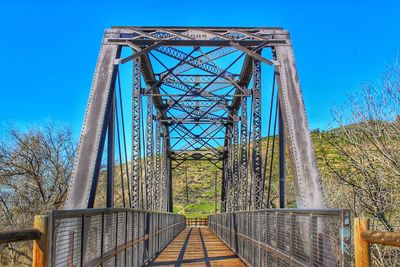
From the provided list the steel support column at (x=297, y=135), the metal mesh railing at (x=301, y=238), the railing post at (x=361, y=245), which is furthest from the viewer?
the steel support column at (x=297, y=135)

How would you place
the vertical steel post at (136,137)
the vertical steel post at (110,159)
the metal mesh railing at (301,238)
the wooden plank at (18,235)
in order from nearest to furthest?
the wooden plank at (18,235), the metal mesh railing at (301,238), the vertical steel post at (110,159), the vertical steel post at (136,137)

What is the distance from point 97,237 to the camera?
5.45 metres

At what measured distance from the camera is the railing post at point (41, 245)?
10.3ft

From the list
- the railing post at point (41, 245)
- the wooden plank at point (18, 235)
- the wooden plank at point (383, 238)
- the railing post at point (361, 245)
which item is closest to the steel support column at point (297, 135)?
the railing post at point (361, 245)

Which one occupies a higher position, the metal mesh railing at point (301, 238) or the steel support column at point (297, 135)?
the steel support column at point (297, 135)

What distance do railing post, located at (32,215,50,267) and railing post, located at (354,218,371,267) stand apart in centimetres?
217

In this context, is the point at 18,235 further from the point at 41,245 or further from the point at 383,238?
the point at 383,238

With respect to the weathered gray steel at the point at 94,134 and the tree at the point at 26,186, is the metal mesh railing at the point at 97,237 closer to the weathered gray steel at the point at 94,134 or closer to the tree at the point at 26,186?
the weathered gray steel at the point at 94,134

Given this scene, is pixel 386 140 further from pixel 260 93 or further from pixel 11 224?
pixel 11 224

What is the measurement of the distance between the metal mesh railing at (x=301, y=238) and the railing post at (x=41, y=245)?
2227mm

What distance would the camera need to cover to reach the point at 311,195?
8.18 metres

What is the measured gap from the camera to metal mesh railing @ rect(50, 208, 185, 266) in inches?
154

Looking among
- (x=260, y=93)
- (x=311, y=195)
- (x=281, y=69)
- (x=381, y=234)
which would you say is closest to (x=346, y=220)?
(x=381, y=234)

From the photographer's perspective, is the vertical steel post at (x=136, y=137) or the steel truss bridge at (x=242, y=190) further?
the vertical steel post at (x=136, y=137)
